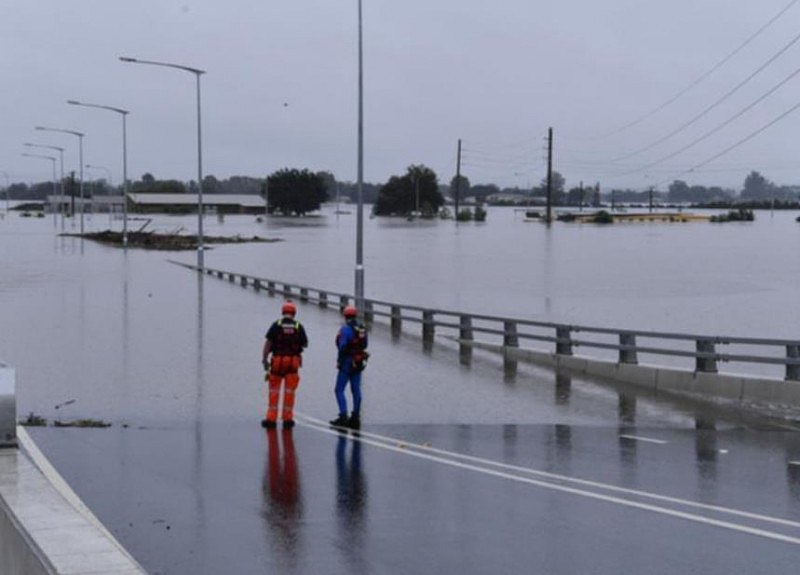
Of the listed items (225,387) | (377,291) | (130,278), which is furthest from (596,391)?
(377,291)

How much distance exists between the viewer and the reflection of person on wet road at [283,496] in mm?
9826

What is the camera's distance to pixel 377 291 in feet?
209

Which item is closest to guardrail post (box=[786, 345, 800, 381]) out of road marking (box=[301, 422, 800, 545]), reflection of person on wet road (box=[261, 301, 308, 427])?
road marking (box=[301, 422, 800, 545])

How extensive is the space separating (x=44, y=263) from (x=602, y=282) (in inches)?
1384

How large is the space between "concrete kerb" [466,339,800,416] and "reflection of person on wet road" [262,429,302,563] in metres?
7.84

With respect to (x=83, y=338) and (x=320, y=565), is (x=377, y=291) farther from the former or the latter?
(x=320, y=565)

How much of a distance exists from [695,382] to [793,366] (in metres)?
1.89

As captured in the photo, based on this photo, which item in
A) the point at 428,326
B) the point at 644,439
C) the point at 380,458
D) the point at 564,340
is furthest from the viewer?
the point at 428,326

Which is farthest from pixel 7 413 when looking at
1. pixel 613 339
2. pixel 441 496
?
pixel 613 339

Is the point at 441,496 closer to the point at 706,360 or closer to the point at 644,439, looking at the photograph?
the point at 644,439

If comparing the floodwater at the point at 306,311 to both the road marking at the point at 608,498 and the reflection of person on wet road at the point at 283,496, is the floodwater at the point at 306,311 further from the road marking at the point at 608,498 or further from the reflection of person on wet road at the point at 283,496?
the reflection of person on wet road at the point at 283,496

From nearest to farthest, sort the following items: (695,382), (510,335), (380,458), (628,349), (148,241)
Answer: (380,458)
(695,382)
(628,349)
(510,335)
(148,241)

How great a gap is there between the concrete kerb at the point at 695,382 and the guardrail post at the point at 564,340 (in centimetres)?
17

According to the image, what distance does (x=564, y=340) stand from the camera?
23.5m
